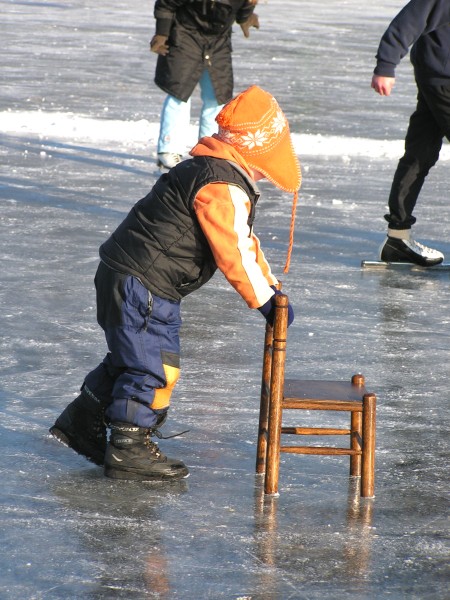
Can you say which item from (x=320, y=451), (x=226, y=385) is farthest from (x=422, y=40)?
(x=320, y=451)

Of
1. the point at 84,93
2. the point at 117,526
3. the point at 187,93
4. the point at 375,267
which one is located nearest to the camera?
the point at 117,526

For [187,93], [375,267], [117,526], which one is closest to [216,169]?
[117,526]

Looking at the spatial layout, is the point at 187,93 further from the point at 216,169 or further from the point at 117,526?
the point at 117,526

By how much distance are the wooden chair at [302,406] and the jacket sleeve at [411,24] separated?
284 cm

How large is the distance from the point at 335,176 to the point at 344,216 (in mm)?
1348

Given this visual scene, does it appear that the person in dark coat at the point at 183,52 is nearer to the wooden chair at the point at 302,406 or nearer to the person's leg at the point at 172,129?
the person's leg at the point at 172,129

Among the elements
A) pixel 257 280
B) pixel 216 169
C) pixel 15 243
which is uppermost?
pixel 216 169

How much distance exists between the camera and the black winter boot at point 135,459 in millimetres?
3926

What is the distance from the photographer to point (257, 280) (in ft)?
12.2

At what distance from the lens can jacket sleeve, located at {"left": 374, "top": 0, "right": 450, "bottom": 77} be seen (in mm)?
6258

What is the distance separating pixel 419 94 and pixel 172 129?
2.54 m

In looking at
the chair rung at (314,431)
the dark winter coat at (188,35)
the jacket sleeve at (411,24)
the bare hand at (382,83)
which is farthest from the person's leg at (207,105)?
the chair rung at (314,431)

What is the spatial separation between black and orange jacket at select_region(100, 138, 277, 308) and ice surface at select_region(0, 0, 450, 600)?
2.14ft

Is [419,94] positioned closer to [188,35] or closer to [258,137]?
[188,35]
